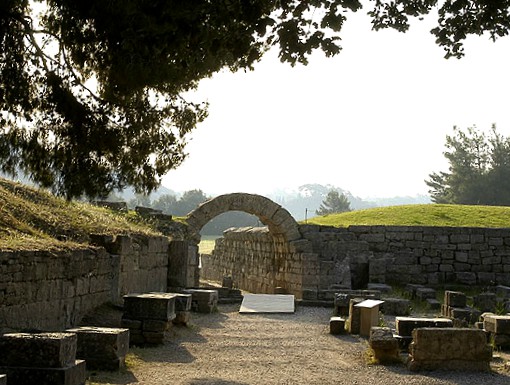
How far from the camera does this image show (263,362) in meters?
10.6

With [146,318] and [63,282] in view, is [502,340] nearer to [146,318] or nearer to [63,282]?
[146,318]

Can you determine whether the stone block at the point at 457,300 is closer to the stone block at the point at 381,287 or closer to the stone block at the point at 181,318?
the stone block at the point at 381,287

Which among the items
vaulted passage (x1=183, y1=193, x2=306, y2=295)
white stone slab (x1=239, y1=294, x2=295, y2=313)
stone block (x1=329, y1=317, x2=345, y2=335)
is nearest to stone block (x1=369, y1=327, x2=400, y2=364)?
stone block (x1=329, y1=317, x2=345, y2=335)

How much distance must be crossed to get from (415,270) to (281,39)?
47.8ft

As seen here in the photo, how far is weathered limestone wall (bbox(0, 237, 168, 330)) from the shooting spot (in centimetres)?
936

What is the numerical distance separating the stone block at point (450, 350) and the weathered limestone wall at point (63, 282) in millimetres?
5455

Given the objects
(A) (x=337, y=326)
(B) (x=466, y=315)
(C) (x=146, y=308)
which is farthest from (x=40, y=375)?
(B) (x=466, y=315)

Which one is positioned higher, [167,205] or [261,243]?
[167,205]

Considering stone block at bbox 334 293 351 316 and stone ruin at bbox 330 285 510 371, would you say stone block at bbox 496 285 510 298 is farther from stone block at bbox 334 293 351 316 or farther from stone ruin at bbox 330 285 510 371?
stone block at bbox 334 293 351 316

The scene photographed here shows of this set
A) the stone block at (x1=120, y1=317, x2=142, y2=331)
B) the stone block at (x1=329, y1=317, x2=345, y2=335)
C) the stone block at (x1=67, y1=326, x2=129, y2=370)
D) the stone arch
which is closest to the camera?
the stone block at (x1=67, y1=326, x2=129, y2=370)

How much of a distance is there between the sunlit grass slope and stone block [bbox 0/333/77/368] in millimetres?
17238

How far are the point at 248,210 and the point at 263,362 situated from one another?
12.2 m

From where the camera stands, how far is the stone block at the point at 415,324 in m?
11.1

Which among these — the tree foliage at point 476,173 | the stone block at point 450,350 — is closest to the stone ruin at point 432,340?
the stone block at point 450,350
